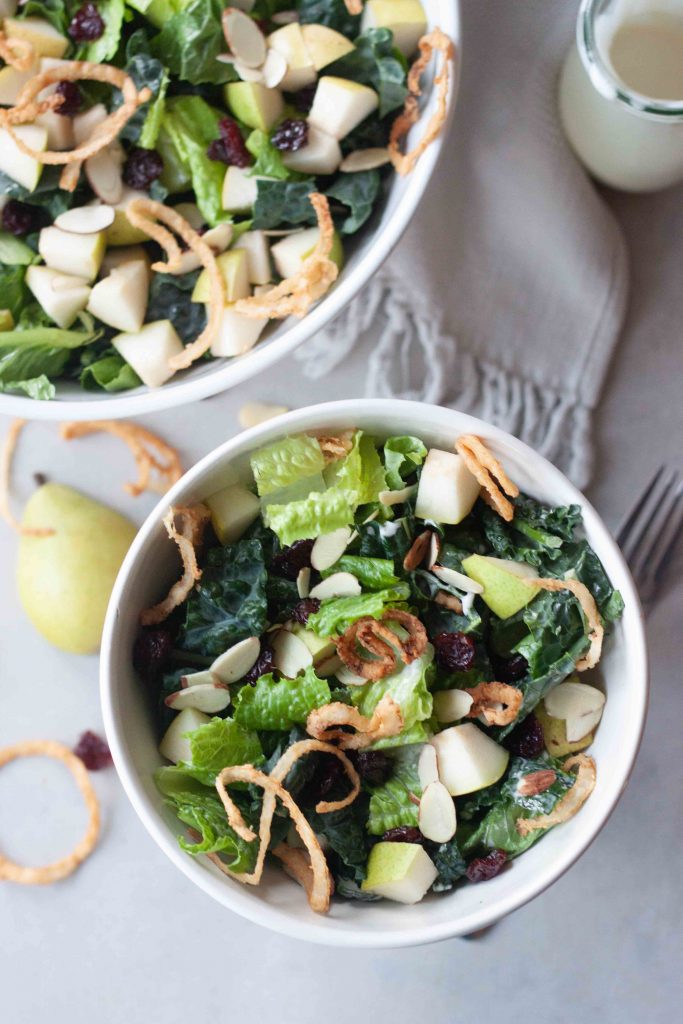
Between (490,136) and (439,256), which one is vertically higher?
(490,136)

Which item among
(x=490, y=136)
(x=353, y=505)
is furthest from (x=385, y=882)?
(x=490, y=136)

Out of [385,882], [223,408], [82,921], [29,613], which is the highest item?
[223,408]

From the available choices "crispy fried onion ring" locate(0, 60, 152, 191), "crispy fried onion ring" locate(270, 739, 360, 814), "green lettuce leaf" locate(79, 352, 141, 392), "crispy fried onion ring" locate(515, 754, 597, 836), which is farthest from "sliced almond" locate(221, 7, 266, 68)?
"crispy fried onion ring" locate(515, 754, 597, 836)

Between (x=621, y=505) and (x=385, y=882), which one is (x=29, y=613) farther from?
(x=621, y=505)

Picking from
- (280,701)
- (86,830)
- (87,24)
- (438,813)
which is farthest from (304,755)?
(87,24)

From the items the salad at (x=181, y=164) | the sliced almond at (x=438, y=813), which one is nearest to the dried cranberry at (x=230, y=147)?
the salad at (x=181, y=164)

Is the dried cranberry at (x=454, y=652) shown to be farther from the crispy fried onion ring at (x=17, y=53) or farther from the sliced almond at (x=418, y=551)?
the crispy fried onion ring at (x=17, y=53)

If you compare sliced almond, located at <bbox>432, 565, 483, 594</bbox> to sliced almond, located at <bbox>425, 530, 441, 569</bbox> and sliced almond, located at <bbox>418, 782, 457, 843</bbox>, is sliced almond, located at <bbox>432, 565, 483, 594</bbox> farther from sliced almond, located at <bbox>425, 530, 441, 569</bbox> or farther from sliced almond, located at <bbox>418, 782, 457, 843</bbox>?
sliced almond, located at <bbox>418, 782, 457, 843</bbox>
